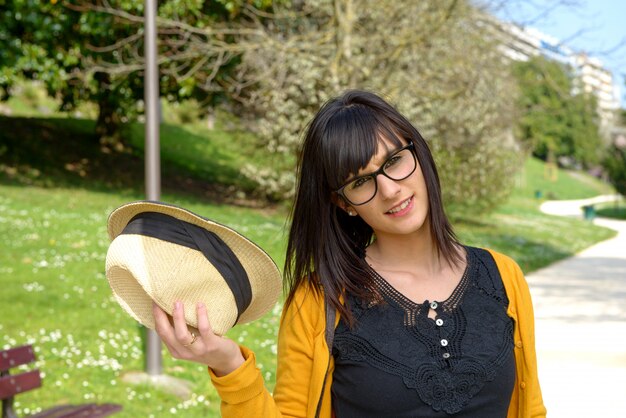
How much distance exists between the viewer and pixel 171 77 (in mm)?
18344

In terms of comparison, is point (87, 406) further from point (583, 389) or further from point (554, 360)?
point (554, 360)

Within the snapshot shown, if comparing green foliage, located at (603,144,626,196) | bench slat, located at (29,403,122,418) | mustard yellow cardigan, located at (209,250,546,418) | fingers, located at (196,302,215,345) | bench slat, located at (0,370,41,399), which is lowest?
green foliage, located at (603,144,626,196)

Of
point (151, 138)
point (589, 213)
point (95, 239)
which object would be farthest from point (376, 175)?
point (589, 213)

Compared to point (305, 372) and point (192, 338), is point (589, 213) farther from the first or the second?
point (192, 338)

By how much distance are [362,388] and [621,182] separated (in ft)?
129

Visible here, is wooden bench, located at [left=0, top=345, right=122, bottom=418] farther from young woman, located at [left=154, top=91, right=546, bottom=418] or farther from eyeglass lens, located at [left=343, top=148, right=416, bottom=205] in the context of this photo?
eyeglass lens, located at [left=343, top=148, right=416, bottom=205]

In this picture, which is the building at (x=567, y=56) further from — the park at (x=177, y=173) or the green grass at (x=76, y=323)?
the green grass at (x=76, y=323)

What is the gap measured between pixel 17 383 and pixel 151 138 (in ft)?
8.02

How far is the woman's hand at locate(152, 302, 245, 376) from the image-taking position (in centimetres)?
178

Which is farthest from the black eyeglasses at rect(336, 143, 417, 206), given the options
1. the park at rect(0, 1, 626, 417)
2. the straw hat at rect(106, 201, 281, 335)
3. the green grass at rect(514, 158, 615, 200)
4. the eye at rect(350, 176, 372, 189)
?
the green grass at rect(514, 158, 615, 200)

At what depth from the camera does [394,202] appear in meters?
2.19

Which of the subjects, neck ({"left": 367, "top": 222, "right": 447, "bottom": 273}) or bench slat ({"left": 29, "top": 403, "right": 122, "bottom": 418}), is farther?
bench slat ({"left": 29, "top": 403, "right": 122, "bottom": 418})

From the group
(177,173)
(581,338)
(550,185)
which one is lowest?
(550,185)

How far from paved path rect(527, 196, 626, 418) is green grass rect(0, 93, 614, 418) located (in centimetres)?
126
